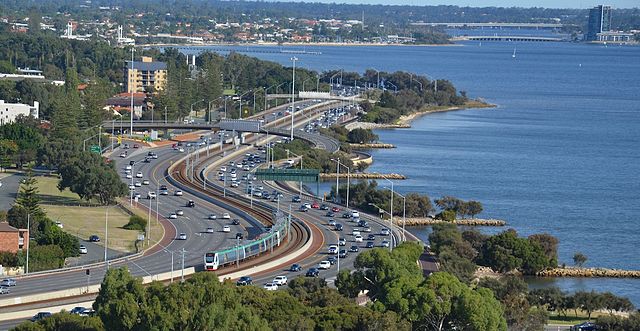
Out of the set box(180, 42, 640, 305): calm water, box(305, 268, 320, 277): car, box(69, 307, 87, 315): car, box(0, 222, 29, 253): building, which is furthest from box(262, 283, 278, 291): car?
box(180, 42, 640, 305): calm water

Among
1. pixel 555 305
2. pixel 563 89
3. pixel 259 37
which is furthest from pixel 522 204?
pixel 259 37

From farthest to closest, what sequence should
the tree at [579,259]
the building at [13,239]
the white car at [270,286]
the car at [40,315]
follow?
the tree at [579,259] < the building at [13,239] < the white car at [270,286] < the car at [40,315]

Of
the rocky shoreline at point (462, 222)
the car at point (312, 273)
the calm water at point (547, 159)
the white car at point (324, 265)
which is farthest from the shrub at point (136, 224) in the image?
the rocky shoreline at point (462, 222)

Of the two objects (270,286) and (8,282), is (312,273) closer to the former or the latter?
(270,286)

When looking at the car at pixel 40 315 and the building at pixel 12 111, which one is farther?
the building at pixel 12 111

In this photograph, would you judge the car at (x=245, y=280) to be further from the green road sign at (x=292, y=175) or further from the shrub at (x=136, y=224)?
the green road sign at (x=292, y=175)
